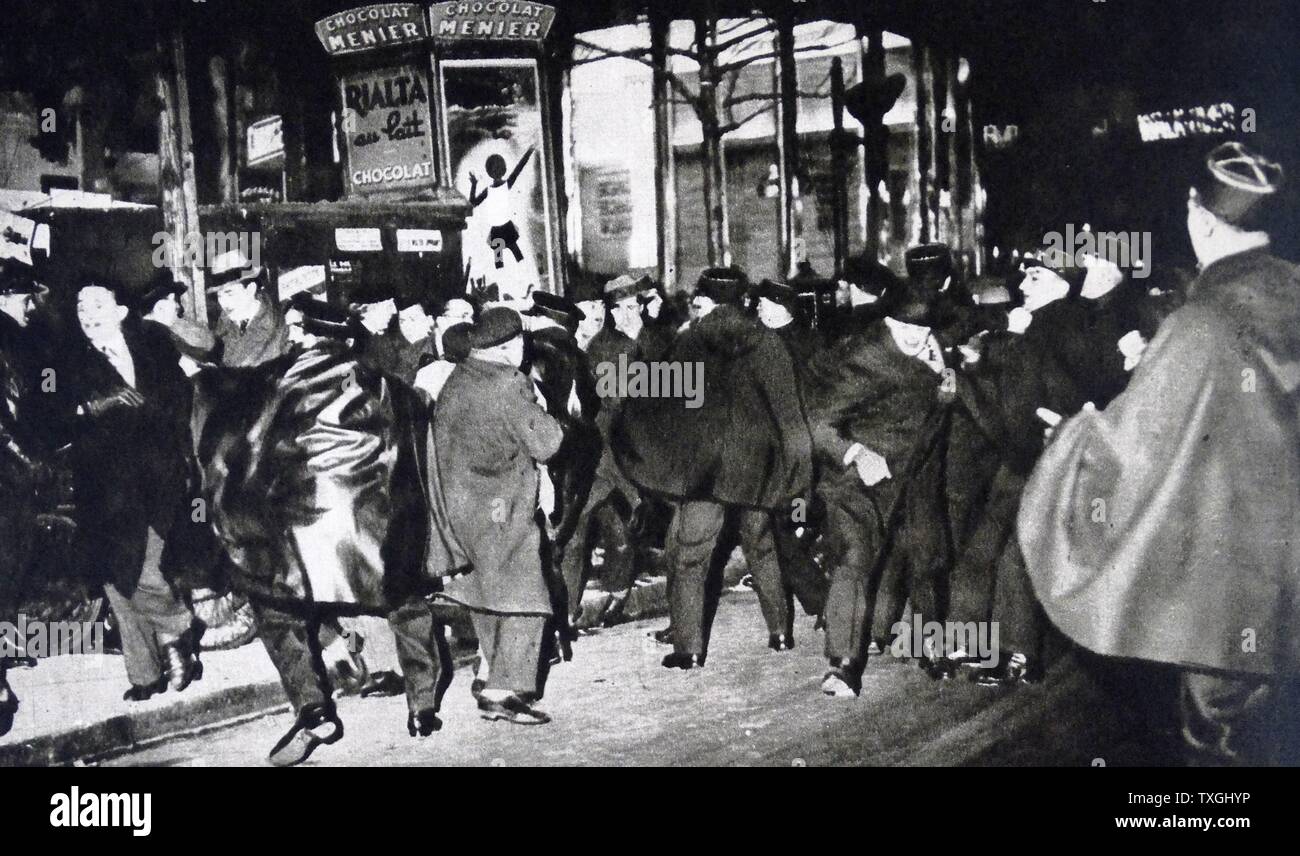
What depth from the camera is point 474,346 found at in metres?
5.19

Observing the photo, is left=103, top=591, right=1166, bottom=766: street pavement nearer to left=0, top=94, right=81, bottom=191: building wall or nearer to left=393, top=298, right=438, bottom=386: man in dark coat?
left=393, top=298, right=438, bottom=386: man in dark coat

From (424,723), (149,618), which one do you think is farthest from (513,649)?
(149,618)

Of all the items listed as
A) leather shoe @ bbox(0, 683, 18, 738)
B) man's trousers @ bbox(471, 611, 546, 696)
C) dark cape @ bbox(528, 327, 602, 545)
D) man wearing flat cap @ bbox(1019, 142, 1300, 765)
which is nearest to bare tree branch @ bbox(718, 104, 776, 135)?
dark cape @ bbox(528, 327, 602, 545)

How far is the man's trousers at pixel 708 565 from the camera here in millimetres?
5309

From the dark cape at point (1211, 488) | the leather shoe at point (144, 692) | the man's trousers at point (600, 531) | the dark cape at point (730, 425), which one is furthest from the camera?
the man's trousers at point (600, 531)

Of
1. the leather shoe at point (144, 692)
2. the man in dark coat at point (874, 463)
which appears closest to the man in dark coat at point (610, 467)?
the man in dark coat at point (874, 463)

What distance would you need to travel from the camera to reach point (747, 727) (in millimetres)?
5148

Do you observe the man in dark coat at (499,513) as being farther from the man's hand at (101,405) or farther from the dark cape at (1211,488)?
the dark cape at (1211,488)

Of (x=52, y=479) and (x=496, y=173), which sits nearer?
(x=52, y=479)

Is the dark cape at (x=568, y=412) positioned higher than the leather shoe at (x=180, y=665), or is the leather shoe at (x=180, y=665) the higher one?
the dark cape at (x=568, y=412)

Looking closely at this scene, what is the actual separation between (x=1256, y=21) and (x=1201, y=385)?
1.75m

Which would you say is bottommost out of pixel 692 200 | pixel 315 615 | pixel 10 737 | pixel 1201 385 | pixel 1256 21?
pixel 10 737

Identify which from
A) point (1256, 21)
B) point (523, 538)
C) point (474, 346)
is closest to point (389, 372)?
point (474, 346)
